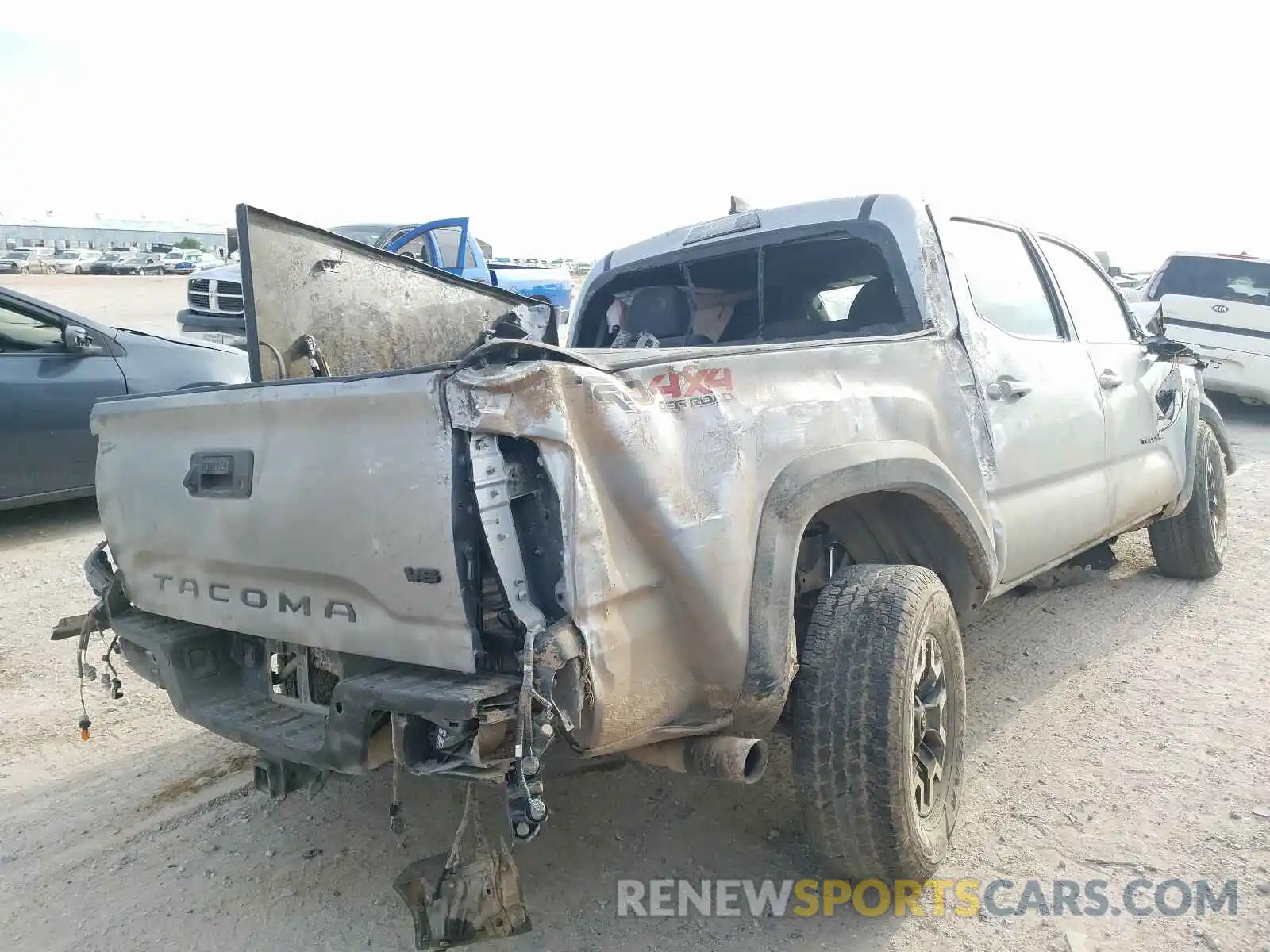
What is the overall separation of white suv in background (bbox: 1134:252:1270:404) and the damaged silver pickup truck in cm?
834

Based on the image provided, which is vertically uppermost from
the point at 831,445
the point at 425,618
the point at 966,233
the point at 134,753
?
the point at 966,233

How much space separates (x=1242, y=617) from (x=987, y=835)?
264cm

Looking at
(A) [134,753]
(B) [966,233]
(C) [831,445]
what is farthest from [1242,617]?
(A) [134,753]

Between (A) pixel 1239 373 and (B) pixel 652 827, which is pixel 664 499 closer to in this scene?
(B) pixel 652 827

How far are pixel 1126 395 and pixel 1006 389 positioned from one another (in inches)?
50.8

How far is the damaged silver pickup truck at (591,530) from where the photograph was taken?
2.00 m

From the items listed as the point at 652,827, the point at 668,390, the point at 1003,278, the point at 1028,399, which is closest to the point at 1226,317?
the point at 1003,278

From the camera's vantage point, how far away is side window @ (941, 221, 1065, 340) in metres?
3.45

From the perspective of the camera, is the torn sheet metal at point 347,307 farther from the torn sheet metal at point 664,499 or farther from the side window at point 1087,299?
the side window at point 1087,299

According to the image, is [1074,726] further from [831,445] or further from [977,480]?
[831,445]

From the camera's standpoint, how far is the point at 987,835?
9.49ft

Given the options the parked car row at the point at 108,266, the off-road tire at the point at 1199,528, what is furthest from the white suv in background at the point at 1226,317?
the parked car row at the point at 108,266

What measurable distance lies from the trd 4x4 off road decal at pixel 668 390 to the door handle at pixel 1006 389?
4.46 feet

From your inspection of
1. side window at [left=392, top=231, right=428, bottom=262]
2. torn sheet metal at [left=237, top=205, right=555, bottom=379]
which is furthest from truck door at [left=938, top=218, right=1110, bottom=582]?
side window at [left=392, top=231, right=428, bottom=262]
